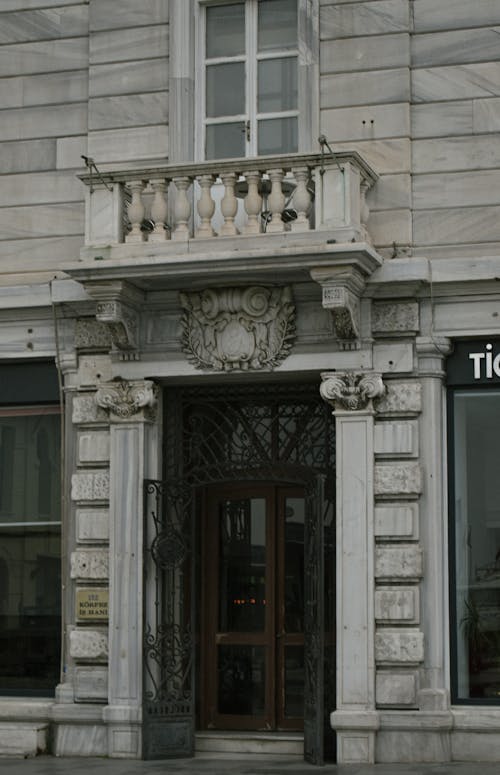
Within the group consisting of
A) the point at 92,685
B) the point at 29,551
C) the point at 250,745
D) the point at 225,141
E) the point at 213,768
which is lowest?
the point at 213,768

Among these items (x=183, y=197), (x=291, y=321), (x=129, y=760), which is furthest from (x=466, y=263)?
(x=129, y=760)

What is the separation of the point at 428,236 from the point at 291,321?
1.63m

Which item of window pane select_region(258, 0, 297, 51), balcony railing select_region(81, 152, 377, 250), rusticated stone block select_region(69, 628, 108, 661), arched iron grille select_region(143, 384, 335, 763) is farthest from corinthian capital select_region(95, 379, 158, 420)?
window pane select_region(258, 0, 297, 51)

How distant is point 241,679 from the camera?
16516 millimetres

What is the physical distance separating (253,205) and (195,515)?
3.47 m

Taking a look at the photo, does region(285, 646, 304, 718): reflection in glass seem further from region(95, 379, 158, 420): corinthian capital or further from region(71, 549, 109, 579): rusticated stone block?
region(95, 379, 158, 420): corinthian capital

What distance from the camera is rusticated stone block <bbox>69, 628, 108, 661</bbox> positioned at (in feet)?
52.2

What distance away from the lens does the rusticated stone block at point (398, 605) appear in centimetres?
1509

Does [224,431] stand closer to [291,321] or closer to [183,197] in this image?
[291,321]

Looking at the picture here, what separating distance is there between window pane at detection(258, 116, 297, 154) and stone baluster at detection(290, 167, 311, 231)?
1063 millimetres

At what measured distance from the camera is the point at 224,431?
1650 cm

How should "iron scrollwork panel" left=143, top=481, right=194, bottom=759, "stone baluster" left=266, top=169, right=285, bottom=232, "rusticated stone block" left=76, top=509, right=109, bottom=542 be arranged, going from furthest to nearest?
"rusticated stone block" left=76, top=509, right=109, bottom=542
"iron scrollwork panel" left=143, top=481, right=194, bottom=759
"stone baluster" left=266, top=169, right=285, bottom=232

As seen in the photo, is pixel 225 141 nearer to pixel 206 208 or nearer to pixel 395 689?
pixel 206 208

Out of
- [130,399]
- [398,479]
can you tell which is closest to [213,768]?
[398,479]
